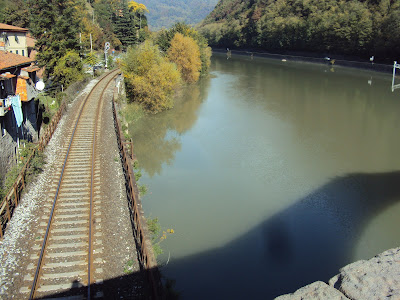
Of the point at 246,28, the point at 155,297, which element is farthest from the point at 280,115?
the point at 246,28

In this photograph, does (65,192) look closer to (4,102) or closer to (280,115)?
(4,102)

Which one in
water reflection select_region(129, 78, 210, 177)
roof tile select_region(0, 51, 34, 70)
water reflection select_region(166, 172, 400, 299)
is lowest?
water reflection select_region(166, 172, 400, 299)

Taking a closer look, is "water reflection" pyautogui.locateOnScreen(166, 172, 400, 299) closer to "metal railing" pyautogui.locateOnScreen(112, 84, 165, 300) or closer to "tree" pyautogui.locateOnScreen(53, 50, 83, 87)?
"metal railing" pyautogui.locateOnScreen(112, 84, 165, 300)

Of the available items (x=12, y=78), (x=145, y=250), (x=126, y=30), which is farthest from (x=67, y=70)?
(x=126, y=30)

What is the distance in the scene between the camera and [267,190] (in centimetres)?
1506

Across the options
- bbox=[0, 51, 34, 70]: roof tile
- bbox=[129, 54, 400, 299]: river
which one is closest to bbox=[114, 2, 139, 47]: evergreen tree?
bbox=[129, 54, 400, 299]: river

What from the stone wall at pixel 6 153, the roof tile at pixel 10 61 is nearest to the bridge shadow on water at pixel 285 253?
the stone wall at pixel 6 153

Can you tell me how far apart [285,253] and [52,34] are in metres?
27.4

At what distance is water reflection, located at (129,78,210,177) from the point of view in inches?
741

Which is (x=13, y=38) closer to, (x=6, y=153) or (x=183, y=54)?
(x=183, y=54)

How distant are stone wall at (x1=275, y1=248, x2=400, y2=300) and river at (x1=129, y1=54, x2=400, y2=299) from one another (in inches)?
275

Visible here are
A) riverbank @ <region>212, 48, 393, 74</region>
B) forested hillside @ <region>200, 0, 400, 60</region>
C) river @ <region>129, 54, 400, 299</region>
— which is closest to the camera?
river @ <region>129, 54, 400, 299</region>

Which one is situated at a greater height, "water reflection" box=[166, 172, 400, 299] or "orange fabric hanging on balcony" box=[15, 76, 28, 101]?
"orange fabric hanging on balcony" box=[15, 76, 28, 101]

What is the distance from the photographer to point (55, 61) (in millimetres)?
29500
